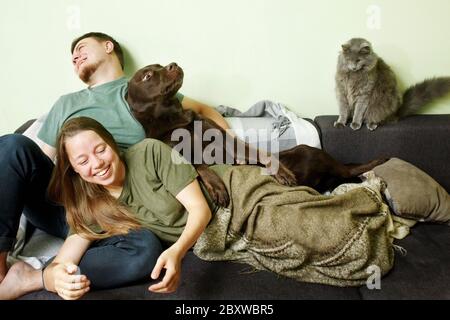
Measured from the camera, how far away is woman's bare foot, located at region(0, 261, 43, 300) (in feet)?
3.58

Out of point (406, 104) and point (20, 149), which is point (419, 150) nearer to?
point (406, 104)

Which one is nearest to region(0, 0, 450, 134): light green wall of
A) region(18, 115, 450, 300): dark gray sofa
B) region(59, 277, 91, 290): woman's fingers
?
region(18, 115, 450, 300): dark gray sofa

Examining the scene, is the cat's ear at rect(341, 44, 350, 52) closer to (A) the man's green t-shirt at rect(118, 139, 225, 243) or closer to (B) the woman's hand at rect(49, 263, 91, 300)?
(A) the man's green t-shirt at rect(118, 139, 225, 243)

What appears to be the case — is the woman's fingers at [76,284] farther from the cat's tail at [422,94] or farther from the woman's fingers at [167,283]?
the cat's tail at [422,94]

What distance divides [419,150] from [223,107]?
2.82 feet

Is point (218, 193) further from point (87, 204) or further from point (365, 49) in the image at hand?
point (365, 49)

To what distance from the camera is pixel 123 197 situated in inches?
48.4

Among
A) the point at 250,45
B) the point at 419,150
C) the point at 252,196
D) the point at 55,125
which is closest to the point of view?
the point at 252,196

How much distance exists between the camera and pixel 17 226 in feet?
3.73

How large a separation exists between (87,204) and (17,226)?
21 centimetres

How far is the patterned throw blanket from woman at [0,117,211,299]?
0.47ft

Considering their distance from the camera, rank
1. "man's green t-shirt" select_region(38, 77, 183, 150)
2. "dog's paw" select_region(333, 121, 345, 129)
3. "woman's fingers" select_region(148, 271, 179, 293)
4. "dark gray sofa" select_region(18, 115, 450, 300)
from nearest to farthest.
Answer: "woman's fingers" select_region(148, 271, 179, 293) → "dark gray sofa" select_region(18, 115, 450, 300) → "man's green t-shirt" select_region(38, 77, 183, 150) → "dog's paw" select_region(333, 121, 345, 129)

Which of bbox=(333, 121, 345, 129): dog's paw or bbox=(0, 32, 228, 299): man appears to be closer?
bbox=(0, 32, 228, 299): man
